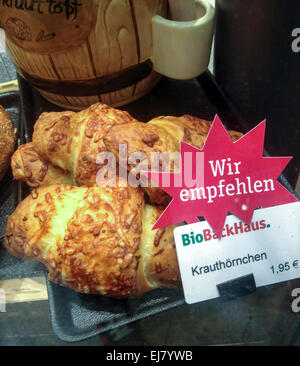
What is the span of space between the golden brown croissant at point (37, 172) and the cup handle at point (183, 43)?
0.29 metres

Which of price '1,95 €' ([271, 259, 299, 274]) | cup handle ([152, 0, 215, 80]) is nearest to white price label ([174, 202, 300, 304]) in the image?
price '1,95 €' ([271, 259, 299, 274])

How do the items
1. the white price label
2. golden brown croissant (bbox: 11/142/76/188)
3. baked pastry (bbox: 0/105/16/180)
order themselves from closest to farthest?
1. the white price label
2. golden brown croissant (bbox: 11/142/76/188)
3. baked pastry (bbox: 0/105/16/180)

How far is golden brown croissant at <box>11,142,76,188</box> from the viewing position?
2.02 ft

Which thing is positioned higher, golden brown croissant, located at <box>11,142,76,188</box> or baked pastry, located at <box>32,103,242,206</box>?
baked pastry, located at <box>32,103,242,206</box>

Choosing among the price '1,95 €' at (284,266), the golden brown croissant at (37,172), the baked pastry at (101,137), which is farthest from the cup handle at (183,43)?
the price '1,95 €' at (284,266)

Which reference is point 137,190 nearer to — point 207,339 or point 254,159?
point 254,159

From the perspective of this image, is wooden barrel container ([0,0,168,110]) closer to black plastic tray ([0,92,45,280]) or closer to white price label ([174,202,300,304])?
black plastic tray ([0,92,45,280])

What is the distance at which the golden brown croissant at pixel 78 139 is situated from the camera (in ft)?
1.83

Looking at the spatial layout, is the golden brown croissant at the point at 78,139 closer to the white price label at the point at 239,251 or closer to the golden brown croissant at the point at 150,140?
the golden brown croissant at the point at 150,140

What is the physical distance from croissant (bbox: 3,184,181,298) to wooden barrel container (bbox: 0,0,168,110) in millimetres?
243

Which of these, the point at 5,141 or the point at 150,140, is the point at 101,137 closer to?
the point at 150,140

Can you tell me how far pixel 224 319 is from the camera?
0.58 m

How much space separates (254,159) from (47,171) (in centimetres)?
34
